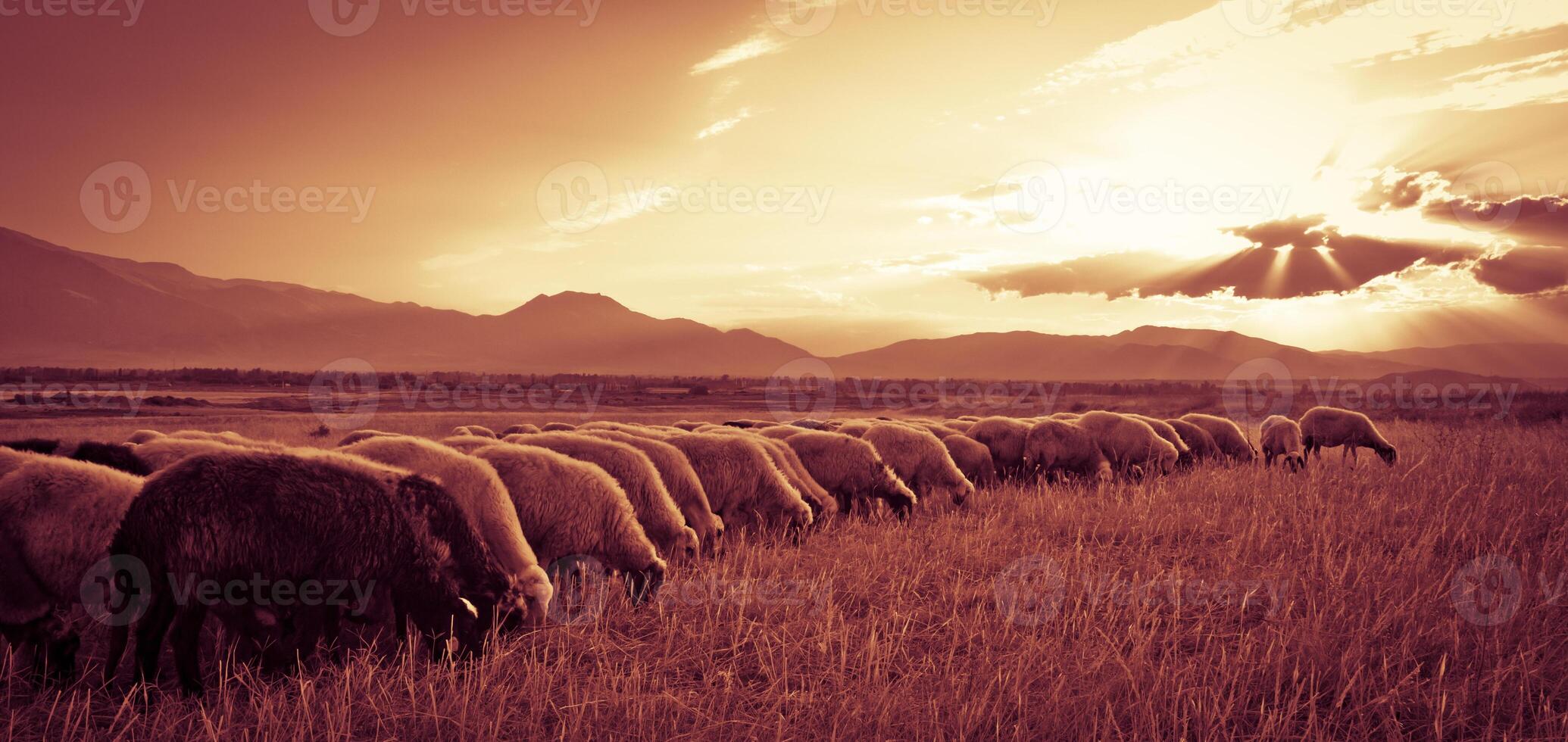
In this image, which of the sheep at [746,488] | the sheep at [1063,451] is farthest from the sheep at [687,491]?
the sheep at [1063,451]

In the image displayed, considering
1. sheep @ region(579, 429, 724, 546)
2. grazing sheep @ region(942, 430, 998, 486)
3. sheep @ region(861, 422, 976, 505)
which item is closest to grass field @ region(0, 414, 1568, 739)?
sheep @ region(579, 429, 724, 546)

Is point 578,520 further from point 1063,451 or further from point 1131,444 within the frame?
point 1131,444

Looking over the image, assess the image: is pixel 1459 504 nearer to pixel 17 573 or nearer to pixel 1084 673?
pixel 1084 673

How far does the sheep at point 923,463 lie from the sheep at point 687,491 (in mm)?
4539

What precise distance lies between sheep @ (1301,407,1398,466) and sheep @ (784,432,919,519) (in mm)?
10985

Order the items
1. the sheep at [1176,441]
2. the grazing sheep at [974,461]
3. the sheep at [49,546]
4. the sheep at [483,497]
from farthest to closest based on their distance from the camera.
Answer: the sheep at [1176,441] < the grazing sheep at [974,461] < the sheep at [483,497] < the sheep at [49,546]

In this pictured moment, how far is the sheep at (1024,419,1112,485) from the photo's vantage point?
48.9ft

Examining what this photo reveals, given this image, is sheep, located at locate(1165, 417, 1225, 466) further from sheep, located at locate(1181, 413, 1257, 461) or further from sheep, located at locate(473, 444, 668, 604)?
sheep, located at locate(473, 444, 668, 604)

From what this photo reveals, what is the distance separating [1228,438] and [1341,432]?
2.30 meters

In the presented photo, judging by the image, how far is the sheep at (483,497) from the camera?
538cm

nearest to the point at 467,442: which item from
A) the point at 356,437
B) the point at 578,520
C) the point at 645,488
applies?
the point at 356,437

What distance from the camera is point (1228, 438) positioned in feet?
59.6

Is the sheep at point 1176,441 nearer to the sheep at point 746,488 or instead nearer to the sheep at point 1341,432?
the sheep at point 1341,432

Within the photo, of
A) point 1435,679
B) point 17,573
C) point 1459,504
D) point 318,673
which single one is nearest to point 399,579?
point 318,673
